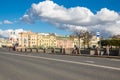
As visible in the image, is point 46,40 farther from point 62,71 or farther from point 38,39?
point 62,71

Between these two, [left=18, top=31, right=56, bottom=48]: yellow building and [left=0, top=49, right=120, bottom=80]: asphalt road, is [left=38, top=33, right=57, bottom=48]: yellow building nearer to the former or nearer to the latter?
[left=18, top=31, right=56, bottom=48]: yellow building

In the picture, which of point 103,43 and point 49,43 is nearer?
point 103,43


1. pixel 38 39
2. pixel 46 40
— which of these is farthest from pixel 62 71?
pixel 46 40

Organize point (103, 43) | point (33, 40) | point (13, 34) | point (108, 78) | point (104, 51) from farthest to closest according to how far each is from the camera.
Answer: point (33, 40), point (103, 43), point (13, 34), point (104, 51), point (108, 78)

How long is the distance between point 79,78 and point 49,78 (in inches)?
55.4

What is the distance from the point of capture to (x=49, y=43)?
644ft

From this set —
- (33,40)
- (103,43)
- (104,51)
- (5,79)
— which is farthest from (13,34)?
(33,40)

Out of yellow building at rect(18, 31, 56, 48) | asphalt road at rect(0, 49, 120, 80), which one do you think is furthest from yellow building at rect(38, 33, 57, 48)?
asphalt road at rect(0, 49, 120, 80)

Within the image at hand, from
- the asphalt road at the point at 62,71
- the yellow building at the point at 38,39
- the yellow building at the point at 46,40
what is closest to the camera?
the asphalt road at the point at 62,71

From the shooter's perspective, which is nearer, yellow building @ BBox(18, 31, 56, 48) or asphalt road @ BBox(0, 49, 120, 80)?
asphalt road @ BBox(0, 49, 120, 80)

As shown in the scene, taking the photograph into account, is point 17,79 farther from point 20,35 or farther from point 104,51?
point 20,35

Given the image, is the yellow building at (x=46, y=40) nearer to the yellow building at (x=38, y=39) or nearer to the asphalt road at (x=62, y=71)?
the yellow building at (x=38, y=39)

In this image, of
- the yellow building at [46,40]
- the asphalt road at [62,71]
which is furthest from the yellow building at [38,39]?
the asphalt road at [62,71]

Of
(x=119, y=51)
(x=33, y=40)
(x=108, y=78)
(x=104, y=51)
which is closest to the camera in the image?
(x=108, y=78)
